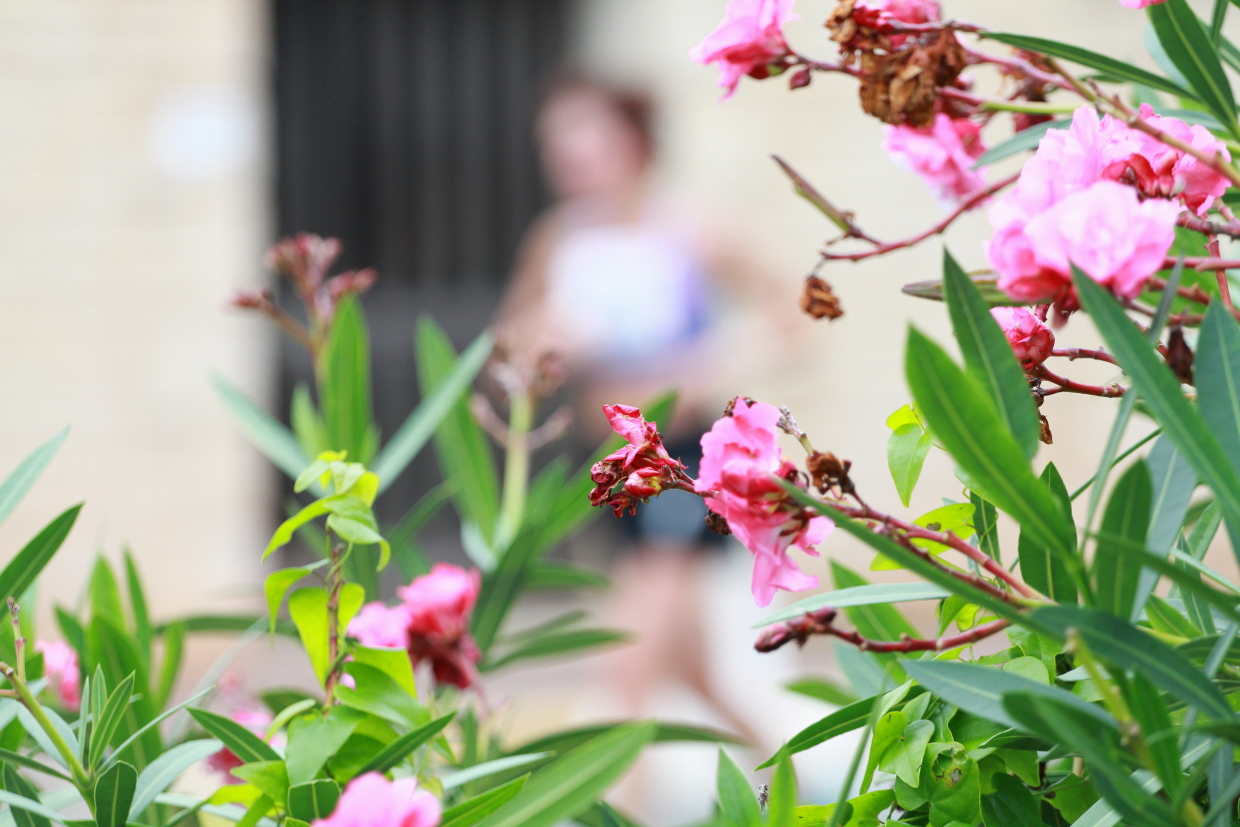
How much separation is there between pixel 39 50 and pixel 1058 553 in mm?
4551

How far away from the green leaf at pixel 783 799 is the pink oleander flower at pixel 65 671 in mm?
397

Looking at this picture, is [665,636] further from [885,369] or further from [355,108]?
[355,108]

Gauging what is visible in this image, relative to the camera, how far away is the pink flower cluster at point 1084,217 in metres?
0.33

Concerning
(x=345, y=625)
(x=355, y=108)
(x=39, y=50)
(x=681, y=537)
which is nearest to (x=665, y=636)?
(x=681, y=537)

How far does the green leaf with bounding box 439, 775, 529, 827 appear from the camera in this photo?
37 centimetres

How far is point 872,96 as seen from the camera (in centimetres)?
44

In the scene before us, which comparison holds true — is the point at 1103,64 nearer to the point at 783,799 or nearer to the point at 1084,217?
the point at 1084,217

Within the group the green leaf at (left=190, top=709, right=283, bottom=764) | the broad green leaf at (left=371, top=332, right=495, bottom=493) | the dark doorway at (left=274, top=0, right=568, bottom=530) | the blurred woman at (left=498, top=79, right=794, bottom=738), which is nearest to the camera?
the green leaf at (left=190, top=709, right=283, bottom=764)

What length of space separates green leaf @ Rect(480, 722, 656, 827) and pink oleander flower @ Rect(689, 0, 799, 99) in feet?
0.96

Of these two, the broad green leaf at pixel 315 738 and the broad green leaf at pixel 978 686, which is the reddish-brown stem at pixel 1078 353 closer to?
the broad green leaf at pixel 978 686

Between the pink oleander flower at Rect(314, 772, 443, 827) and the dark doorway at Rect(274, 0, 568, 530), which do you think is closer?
the pink oleander flower at Rect(314, 772, 443, 827)

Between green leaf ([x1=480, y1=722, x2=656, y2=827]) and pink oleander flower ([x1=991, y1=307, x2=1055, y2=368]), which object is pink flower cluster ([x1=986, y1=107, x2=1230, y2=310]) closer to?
pink oleander flower ([x1=991, y1=307, x2=1055, y2=368])

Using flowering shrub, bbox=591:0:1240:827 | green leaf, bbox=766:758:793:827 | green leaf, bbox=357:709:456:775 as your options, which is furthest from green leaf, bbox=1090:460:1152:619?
green leaf, bbox=357:709:456:775

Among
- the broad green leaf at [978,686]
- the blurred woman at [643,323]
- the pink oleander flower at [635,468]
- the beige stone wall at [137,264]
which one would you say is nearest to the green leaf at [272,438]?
the pink oleander flower at [635,468]
